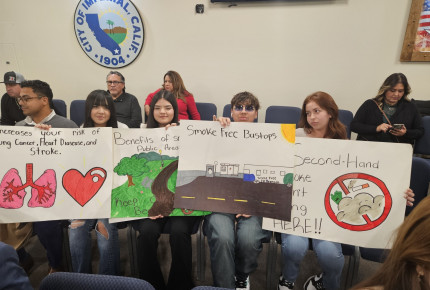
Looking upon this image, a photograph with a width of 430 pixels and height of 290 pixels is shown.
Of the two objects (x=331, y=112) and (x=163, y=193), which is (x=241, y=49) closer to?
(x=331, y=112)

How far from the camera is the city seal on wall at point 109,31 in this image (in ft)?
11.4

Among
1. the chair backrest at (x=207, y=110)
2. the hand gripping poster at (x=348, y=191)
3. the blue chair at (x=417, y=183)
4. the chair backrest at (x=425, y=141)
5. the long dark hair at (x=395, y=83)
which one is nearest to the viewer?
the hand gripping poster at (x=348, y=191)

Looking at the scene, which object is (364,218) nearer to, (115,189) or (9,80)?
(115,189)

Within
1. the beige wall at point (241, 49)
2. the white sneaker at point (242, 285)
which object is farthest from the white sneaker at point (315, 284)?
the beige wall at point (241, 49)

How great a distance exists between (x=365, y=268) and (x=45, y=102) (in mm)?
2973

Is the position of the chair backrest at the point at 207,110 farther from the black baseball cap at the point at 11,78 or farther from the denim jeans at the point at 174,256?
→ the black baseball cap at the point at 11,78

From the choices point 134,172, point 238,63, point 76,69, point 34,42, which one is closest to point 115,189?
point 134,172

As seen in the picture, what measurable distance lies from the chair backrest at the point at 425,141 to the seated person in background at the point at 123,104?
3371 mm

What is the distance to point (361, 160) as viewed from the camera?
1300 mm

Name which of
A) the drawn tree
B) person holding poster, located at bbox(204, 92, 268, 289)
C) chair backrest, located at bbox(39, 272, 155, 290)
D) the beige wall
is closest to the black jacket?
the beige wall

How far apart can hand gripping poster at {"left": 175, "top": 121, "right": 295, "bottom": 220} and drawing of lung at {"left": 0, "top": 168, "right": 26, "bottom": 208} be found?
0.95 m

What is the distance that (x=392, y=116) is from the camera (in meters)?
2.50

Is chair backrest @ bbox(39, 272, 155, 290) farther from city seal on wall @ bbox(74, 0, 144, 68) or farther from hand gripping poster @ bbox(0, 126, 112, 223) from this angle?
city seal on wall @ bbox(74, 0, 144, 68)

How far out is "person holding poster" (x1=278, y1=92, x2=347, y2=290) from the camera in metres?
1.36
